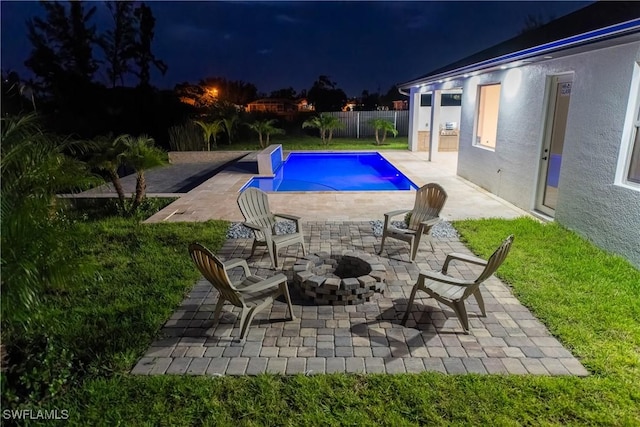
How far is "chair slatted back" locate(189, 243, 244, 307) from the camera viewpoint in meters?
3.42

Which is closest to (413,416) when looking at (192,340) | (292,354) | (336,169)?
(292,354)

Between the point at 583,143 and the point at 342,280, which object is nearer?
the point at 342,280

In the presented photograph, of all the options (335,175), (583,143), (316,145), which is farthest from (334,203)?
(316,145)

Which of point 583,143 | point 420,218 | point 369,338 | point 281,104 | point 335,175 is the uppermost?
point 281,104

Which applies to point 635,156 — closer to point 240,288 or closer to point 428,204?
point 428,204

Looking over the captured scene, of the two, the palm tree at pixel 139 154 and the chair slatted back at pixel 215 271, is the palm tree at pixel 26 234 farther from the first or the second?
the palm tree at pixel 139 154

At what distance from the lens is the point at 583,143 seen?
246 inches

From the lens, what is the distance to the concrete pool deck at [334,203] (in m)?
7.73

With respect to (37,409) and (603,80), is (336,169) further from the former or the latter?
(37,409)

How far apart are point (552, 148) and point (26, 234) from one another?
326 inches

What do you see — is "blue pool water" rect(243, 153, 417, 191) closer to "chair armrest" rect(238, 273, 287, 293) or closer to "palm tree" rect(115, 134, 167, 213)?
"palm tree" rect(115, 134, 167, 213)

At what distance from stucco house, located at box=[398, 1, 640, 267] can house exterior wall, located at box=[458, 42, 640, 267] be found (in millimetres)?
14

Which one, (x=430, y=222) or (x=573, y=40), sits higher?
(x=573, y=40)

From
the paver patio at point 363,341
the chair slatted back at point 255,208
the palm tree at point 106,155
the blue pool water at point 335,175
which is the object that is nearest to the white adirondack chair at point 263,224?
the chair slatted back at point 255,208
